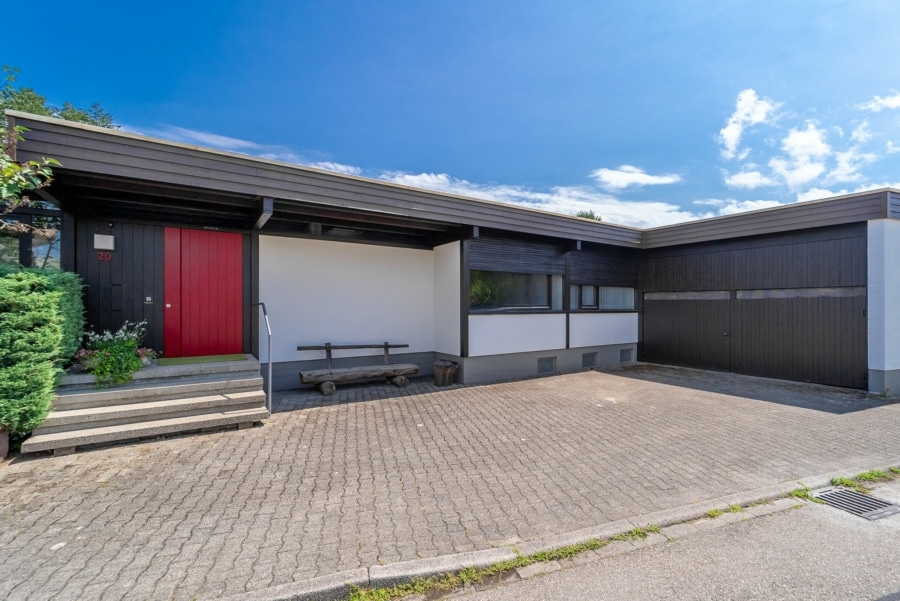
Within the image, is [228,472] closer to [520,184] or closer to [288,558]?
[288,558]

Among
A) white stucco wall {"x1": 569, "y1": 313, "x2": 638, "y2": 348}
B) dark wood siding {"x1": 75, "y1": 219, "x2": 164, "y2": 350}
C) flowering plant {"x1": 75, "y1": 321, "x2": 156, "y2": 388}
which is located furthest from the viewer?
white stucco wall {"x1": 569, "y1": 313, "x2": 638, "y2": 348}

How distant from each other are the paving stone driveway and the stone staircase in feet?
0.62

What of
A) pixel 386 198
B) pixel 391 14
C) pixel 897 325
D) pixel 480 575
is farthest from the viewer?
pixel 391 14

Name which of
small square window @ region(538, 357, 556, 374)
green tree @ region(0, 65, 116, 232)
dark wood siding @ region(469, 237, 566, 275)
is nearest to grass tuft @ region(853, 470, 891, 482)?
small square window @ region(538, 357, 556, 374)

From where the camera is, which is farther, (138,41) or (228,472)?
(138,41)

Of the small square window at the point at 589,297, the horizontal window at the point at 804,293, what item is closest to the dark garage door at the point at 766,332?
the horizontal window at the point at 804,293

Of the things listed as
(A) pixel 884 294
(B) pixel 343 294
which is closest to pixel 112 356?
(B) pixel 343 294

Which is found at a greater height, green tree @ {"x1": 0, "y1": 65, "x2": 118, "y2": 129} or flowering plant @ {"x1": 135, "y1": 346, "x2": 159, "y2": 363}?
green tree @ {"x1": 0, "y1": 65, "x2": 118, "y2": 129}

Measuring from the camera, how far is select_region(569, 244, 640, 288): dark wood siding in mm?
9688

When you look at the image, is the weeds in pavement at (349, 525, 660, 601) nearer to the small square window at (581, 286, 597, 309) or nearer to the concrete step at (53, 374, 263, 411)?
the concrete step at (53, 374, 263, 411)

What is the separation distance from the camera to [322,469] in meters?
3.80

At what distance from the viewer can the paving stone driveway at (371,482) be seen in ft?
7.87

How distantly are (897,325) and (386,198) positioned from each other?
9.55 metres

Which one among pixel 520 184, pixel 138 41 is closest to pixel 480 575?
pixel 138 41
